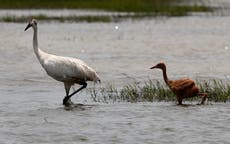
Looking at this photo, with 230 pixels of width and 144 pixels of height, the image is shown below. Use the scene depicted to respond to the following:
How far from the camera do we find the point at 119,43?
1083 inches

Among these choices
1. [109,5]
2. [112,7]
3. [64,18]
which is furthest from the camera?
[109,5]

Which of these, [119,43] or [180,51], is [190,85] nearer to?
[180,51]

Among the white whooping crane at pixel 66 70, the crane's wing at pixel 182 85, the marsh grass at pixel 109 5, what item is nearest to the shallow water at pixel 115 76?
the crane's wing at pixel 182 85

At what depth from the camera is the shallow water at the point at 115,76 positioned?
433 inches

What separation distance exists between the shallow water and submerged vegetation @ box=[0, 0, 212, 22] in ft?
6.27

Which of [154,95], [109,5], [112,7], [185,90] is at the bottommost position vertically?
[154,95]

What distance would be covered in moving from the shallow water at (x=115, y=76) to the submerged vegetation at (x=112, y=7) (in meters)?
1.91

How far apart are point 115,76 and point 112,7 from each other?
25.6m

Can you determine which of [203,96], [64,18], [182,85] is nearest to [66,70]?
[182,85]

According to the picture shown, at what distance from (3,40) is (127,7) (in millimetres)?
14674

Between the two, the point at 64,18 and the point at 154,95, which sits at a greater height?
the point at 64,18

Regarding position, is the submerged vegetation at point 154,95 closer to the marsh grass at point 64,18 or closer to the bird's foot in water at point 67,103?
the bird's foot in water at point 67,103

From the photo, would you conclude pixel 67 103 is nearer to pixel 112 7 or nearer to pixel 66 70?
pixel 66 70

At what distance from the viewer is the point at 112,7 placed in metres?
43.4
